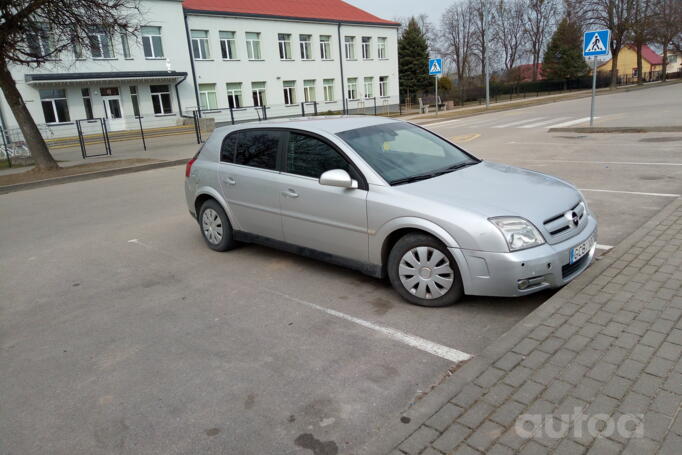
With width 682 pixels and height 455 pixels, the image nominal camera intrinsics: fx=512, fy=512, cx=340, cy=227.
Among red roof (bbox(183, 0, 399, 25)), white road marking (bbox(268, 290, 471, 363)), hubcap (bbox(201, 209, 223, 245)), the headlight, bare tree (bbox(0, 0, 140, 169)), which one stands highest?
red roof (bbox(183, 0, 399, 25))

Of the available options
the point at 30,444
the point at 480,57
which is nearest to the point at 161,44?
the point at 30,444

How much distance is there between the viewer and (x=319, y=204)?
4984mm

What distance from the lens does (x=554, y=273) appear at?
13.2 ft

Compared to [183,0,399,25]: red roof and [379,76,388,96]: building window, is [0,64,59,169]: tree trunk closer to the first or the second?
[183,0,399,25]: red roof

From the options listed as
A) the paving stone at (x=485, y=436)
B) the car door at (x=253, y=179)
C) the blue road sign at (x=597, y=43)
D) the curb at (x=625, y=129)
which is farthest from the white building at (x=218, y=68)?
the paving stone at (x=485, y=436)

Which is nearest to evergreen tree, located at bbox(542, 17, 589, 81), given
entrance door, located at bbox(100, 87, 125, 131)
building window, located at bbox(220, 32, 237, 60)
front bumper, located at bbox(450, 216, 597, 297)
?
building window, located at bbox(220, 32, 237, 60)

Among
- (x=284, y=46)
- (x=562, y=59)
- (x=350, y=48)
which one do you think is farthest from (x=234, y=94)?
(x=562, y=59)

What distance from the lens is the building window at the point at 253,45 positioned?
132 feet

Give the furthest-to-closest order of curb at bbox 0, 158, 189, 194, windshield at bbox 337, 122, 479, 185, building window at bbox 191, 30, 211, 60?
building window at bbox 191, 30, 211, 60, curb at bbox 0, 158, 189, 194, windshield at bbox 337, 122, 479, 185

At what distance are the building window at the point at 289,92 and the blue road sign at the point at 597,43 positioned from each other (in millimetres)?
30737

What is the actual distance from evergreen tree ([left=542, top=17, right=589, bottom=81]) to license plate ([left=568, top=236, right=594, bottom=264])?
66505mm

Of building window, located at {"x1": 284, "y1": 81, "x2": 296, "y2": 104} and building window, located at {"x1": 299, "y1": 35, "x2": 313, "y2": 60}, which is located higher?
building window, located at {"x1": 299, "y1": 35, "x2": 313, "y2": 60}

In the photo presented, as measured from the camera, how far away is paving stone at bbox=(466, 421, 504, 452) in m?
2.53

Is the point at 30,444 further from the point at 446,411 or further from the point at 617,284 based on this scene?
the point at 617,284
